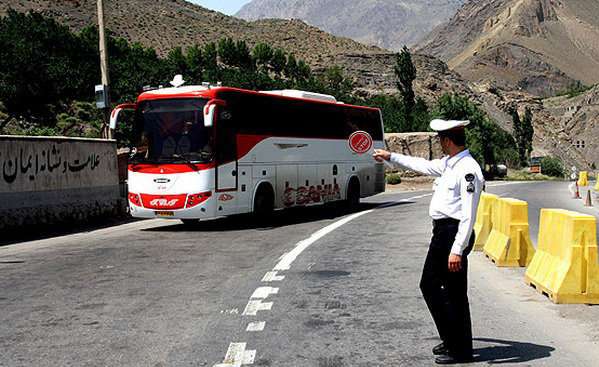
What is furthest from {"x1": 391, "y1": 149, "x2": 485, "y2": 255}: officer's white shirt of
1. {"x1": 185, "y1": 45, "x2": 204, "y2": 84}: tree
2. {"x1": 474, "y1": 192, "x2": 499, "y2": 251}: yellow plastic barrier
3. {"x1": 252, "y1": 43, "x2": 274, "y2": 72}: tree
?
{"x1": 252, "y1": 43, "x2": 274, "y2": 72}: tree

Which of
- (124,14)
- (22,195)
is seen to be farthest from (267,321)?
(124,14)

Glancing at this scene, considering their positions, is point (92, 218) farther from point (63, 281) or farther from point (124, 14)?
point (124, 14)

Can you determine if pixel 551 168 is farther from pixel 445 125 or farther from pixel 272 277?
pixel 445 125

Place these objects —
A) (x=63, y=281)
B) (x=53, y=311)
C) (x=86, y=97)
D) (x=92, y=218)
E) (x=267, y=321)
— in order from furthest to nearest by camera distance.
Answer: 1. (x=86, y=97)
2. (x=92, y=218)
3. (x=63, y=281)
4. (x=53, y=311)
5. (x=267, y=321)

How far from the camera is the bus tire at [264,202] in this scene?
778 inches

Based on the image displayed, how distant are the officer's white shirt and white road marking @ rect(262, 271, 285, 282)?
4.64 m

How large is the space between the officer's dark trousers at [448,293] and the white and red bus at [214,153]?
11340 millimetres

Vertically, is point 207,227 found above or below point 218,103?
below

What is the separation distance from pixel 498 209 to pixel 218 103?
7.64 meters

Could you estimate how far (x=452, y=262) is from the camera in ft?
19.6

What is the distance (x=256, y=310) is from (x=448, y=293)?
2.79 meters

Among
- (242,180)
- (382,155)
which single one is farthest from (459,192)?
(242,180)

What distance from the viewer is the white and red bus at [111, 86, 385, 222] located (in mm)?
17938

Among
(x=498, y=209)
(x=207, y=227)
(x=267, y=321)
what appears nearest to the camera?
(x=267, y=321)
